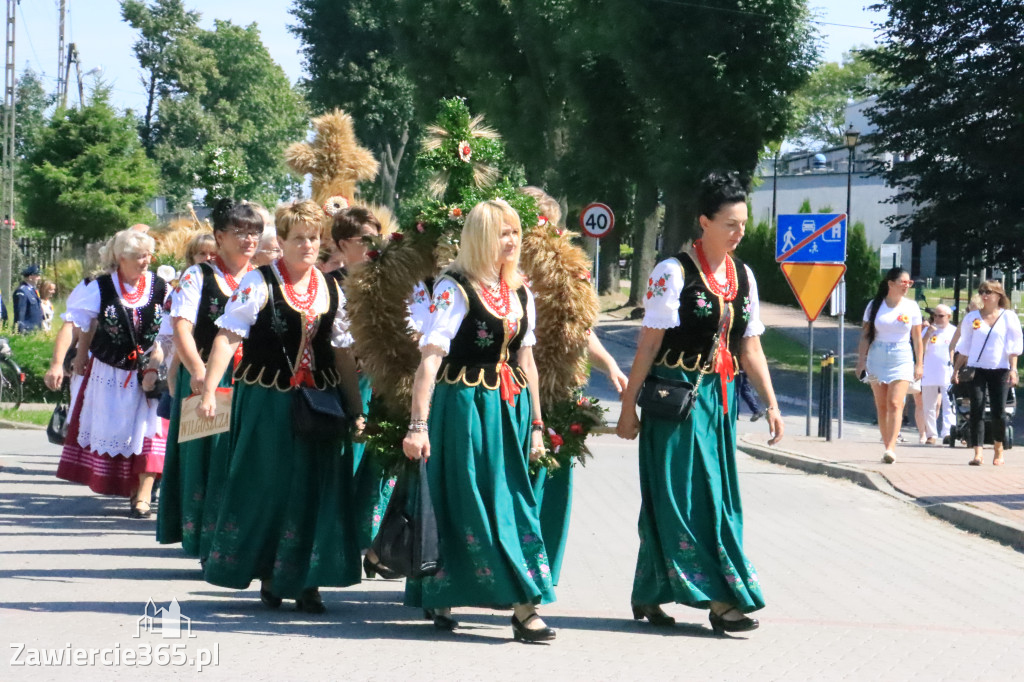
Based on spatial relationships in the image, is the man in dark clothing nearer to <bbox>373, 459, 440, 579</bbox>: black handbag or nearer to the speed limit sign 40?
the speed limit sign 40

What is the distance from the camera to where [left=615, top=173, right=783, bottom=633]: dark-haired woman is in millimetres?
6645

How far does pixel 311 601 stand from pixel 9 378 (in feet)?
45.0

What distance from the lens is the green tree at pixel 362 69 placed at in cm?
6062

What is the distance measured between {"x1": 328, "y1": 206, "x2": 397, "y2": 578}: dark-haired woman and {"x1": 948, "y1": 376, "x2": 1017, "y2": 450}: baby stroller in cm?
914

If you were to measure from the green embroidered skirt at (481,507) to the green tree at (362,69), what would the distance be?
5402 cm

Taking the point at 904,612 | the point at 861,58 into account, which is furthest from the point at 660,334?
the point at 861,58

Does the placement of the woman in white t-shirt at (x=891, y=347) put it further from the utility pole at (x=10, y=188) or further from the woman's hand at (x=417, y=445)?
the utility pole at (x=10, y=188)

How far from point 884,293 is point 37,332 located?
13.8 meters

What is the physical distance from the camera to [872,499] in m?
12.8

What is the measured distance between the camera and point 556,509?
23.1 ft

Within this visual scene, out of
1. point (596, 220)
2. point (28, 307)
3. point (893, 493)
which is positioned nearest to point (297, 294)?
point (893, 493)

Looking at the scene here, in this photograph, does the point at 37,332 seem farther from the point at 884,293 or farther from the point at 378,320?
the point at 378,320

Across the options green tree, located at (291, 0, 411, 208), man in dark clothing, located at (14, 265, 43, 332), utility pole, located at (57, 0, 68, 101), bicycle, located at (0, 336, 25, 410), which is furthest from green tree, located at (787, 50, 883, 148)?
bicycle, located at (0, 336, 25, 410)

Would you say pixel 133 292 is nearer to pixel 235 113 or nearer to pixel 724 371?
pixel 724 371
